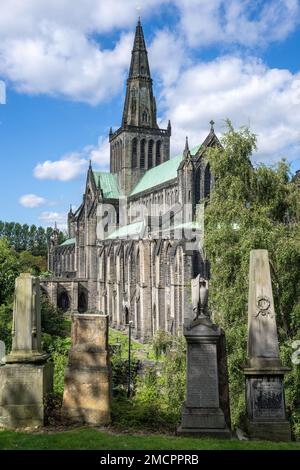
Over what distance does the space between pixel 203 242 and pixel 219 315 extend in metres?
2.95

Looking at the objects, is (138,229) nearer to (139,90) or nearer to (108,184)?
(108,184)

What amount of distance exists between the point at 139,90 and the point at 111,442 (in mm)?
68305

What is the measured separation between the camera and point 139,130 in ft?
231

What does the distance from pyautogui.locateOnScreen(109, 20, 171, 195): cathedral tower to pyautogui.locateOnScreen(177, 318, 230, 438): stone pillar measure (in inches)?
2492

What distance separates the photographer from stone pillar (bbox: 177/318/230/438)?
8062 mm

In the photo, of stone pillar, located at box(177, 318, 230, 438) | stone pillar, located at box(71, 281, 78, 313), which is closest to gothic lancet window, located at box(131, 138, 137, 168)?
stone pillar, located at box(71, 281, 78, 313)

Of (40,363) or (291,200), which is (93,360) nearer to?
(40,363)

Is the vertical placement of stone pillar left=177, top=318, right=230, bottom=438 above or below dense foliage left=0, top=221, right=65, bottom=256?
below

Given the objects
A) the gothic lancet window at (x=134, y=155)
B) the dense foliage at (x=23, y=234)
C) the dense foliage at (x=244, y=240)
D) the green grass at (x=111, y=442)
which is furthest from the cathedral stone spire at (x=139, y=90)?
the dense foliage at (x=23, y=234)

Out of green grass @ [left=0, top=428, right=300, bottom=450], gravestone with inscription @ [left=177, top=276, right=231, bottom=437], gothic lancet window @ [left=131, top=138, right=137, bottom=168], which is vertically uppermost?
gothic lancet window @ [left=131, top=138, right=137, bottom=168]

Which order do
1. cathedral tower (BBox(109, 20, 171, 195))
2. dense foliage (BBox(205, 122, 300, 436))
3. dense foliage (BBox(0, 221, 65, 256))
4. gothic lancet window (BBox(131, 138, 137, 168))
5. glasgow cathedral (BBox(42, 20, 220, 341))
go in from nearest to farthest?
dense foliage (BBox(205, 122, 300, 436)), glasgow cathedral (BBox(42, 20, 220, 341)), cathedral tower (BBox(109, 20, 171, 195)), gothic lancet window (BBox(131, 138, 137, 168)), dense foliage (BBox(0, 221, 65, 256))

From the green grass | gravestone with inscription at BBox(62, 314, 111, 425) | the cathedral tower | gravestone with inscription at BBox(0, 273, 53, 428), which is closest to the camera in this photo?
the green grass

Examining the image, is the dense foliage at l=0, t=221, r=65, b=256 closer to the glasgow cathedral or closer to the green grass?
the glasgow cathedral

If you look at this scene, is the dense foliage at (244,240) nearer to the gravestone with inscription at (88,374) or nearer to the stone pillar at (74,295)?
the gravestone with inscription at (88,374)
